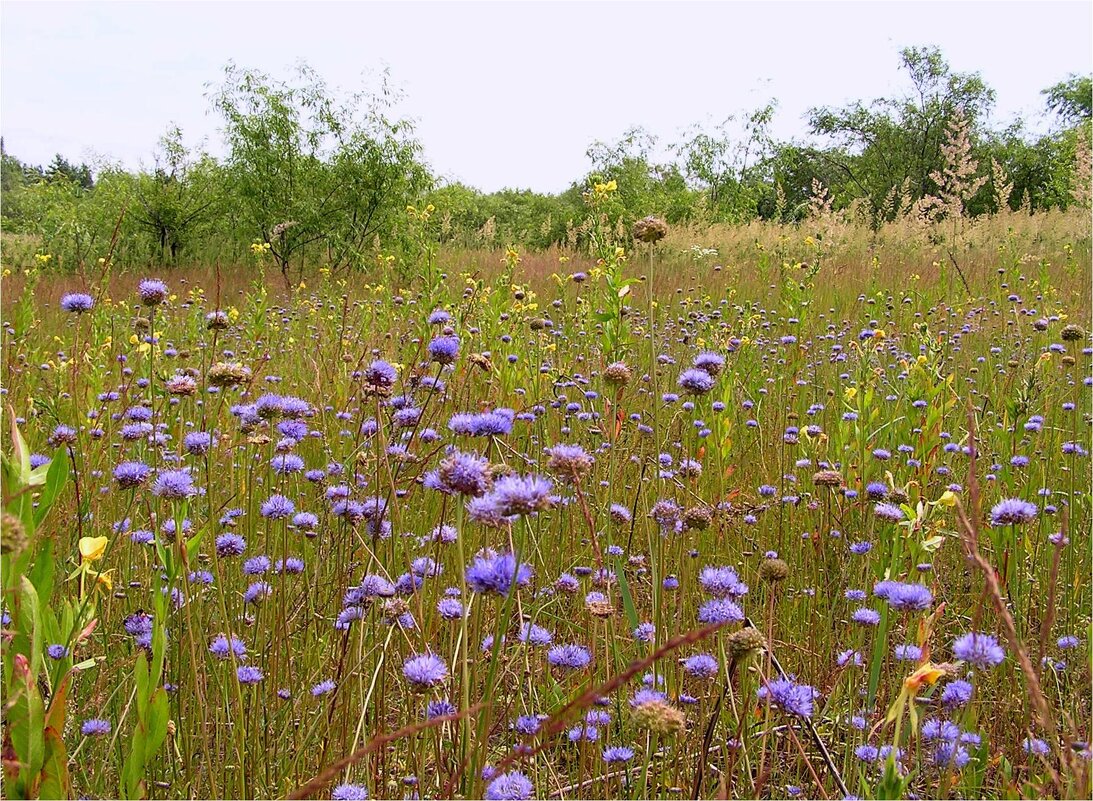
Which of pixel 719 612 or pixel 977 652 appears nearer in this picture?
pixel 977 652

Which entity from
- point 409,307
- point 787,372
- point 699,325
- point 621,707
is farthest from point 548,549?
point 409,307

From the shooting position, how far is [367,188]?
12.2 m

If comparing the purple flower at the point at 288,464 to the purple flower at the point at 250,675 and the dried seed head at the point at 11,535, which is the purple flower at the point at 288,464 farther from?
the dried seed head at the point at 11,535

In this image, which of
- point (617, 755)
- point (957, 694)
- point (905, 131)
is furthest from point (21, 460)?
point (905, 131)

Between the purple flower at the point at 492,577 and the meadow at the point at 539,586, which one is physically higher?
the purple flower at the point at 492,577

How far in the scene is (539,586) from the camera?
2145mm

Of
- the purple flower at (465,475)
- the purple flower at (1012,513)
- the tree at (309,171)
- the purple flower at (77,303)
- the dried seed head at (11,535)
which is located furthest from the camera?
the tree at (309,171)

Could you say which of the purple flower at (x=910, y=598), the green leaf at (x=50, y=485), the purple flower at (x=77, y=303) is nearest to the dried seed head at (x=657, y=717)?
the purple flower at (x=910, y=598)

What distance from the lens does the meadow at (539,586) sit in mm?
1162

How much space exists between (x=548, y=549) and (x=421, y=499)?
521 mm

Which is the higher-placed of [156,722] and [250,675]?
[156,722]

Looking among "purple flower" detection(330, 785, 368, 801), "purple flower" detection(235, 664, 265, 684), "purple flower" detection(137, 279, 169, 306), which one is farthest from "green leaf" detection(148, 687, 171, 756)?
"purple flower" detection(137, 279, 169, 306)

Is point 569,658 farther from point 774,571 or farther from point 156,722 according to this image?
point 156,722

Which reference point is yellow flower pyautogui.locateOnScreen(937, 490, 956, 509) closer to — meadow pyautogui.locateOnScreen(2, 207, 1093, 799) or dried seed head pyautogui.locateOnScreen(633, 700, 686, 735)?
meadow pyautogui.locateOnScreen(2, 207, 1093, 799)
